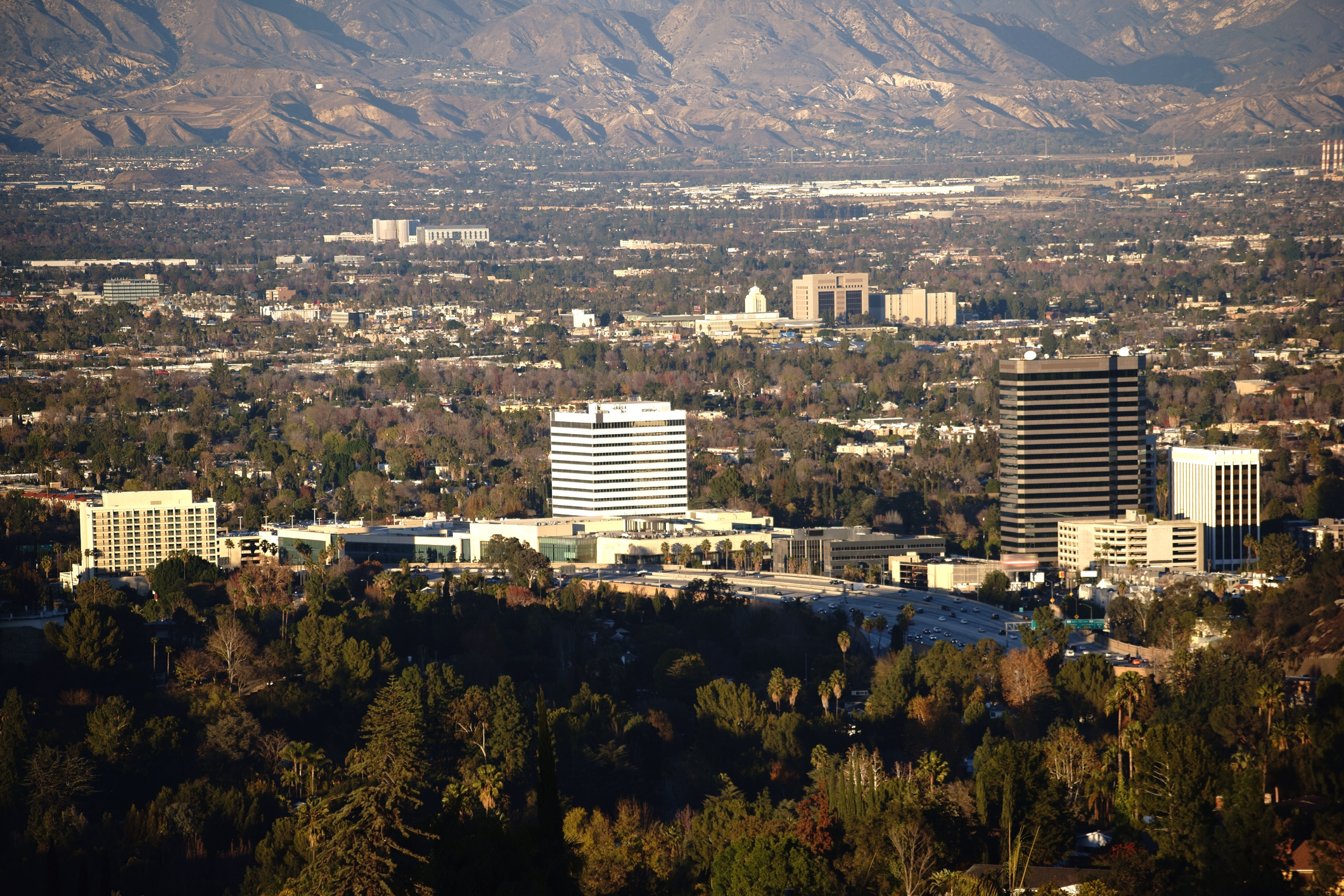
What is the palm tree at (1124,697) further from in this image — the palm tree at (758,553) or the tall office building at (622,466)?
the tall office building at (622,466)

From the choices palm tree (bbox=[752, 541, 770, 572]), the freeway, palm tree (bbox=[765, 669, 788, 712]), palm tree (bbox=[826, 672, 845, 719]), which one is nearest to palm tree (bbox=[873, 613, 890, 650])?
the freeway

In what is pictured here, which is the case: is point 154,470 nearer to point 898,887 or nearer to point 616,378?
point 616,378

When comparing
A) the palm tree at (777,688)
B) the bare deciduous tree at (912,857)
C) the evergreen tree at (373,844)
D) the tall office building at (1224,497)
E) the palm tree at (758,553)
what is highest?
the tall office building at (1224,497)

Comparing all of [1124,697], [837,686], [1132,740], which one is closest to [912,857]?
[1132,740]

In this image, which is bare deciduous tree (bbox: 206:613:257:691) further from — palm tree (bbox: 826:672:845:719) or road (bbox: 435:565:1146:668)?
road (bbox: 435:565:1146:668)

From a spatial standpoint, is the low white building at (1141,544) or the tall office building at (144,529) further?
the tall office building at (144,529)

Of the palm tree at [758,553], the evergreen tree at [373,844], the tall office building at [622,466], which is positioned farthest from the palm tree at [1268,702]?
the tall office building at [622,466]
